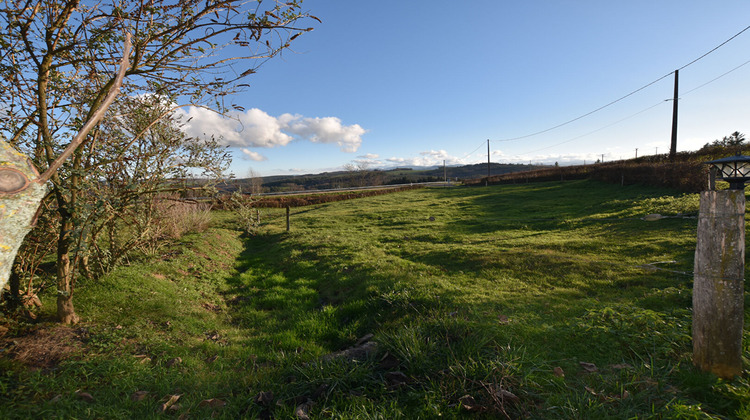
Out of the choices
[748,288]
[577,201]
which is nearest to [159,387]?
[748,288]

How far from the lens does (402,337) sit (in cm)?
395

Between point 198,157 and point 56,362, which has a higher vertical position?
point 198,157

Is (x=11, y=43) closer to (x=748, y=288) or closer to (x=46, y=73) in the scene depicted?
(x=46, y=73)

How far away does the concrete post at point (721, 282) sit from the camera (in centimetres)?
288

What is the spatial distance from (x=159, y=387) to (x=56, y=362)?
138cm

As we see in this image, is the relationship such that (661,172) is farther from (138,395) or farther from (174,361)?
(138,395)

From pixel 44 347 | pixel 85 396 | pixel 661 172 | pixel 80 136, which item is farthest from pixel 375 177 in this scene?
pixel 80 136

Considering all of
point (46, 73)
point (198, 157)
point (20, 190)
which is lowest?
point (20, 190)

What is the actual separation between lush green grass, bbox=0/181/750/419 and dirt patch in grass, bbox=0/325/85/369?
0.15 meters

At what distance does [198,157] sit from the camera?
6371 millimetres

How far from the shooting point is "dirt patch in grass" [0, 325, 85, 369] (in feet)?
11.6

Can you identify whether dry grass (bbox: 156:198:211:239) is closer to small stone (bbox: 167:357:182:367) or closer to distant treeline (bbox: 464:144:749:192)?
small stone (bbox: 167:357:182:367)

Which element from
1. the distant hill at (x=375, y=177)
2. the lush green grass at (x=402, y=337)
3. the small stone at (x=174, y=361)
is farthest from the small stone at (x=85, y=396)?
the distant hill at (x=375, y=177)

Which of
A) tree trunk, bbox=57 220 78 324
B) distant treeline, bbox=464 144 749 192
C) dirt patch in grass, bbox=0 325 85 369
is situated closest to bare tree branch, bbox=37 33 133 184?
tree trunk, bbox=57 220 78 324
